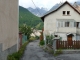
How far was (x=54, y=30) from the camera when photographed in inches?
1564

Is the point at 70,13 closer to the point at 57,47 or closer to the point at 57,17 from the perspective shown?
the point at 57,17

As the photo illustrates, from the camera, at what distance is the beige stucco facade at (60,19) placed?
3819 cm

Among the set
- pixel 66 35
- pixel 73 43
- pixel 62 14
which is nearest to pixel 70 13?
pixel 62 14

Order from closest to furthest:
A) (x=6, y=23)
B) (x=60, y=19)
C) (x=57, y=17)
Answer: (x=6, y=23) < (x=60, y=19) < (x=57, y=17)

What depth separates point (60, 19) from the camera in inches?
1519

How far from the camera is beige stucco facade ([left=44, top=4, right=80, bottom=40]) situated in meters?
38.2

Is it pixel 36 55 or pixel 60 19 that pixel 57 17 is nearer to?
pixel 60 19

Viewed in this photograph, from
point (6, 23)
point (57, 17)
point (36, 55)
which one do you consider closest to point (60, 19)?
point (57, 17)

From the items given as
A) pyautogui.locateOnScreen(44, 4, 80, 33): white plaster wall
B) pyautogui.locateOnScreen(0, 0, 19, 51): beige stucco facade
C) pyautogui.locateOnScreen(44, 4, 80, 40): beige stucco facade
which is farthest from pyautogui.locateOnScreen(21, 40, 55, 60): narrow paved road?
pyautogui.locateOnScreen(44, 4, 80, 33): white plaster wall

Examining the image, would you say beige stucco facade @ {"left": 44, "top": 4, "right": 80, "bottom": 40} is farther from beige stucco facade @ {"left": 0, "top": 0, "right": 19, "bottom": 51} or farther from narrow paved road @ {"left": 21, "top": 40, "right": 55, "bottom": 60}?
beige stucco facade @ {"left": 0, "top": 0, "right": 19, "bottom": 51}

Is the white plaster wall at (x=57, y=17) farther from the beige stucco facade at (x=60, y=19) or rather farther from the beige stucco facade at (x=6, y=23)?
the beige stucco facade at (x=6, y=23)

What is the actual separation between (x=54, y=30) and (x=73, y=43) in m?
16.7

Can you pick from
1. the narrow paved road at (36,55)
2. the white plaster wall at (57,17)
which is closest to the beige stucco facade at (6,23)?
the narrow paved road at (36,55)

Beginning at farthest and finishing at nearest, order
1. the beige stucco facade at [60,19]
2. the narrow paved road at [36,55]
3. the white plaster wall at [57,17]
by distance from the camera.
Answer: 1. the white plaster wall at [57,17]
2. the beige stucco facade at [60,19]
3. the narrow paved road at [36,55]
